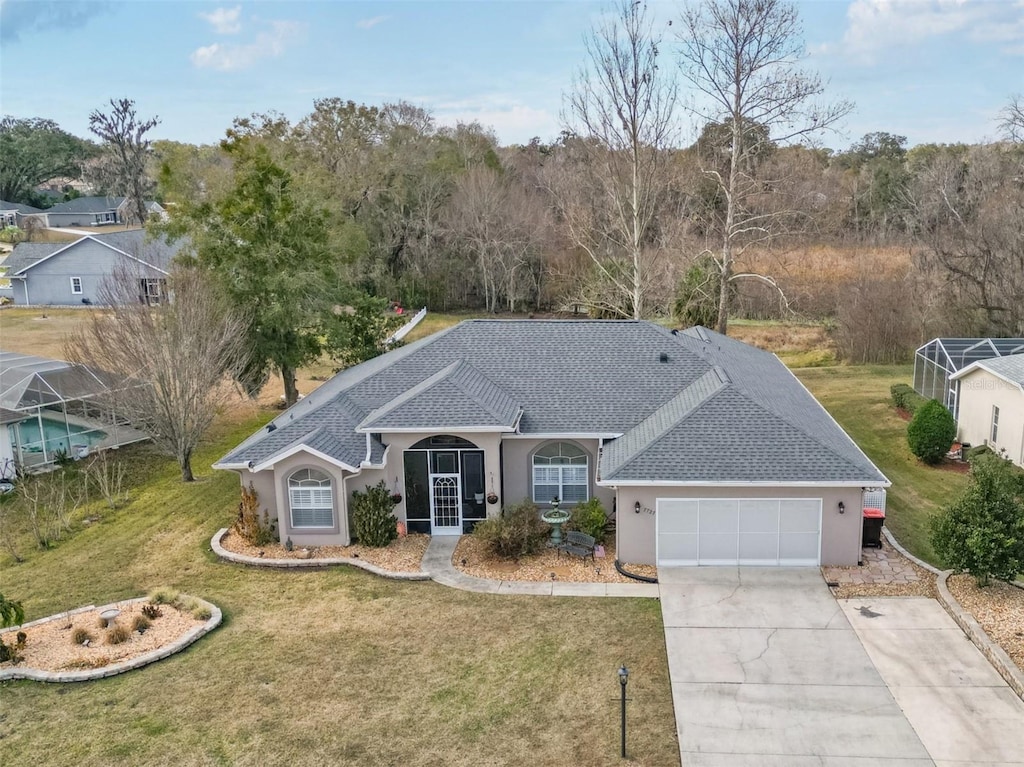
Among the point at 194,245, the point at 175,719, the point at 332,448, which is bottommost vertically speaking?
the point at 175,719

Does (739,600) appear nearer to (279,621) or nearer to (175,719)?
(279,621)

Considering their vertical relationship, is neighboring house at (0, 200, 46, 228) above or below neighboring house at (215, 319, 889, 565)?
above

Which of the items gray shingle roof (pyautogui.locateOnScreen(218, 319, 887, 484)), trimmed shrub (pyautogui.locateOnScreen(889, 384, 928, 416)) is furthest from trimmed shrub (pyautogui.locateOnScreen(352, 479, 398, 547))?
trimmed shrub (pyautogui.locateOnScreen(889, 384, 928, 416))

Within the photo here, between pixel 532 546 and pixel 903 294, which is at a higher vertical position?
pixel 903 294

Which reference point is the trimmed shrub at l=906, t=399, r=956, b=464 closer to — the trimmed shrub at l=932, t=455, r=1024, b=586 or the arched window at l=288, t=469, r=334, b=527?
the trimmed shrub at l=932, t=455, r=1024, b=586

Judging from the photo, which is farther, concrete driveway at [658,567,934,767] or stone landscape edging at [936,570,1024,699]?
stone landscape edging at [936,570,1024,699]

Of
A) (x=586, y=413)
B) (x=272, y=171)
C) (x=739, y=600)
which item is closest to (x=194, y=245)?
(x=272, y=171)

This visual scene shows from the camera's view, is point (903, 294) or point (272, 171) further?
point (903, 294)
